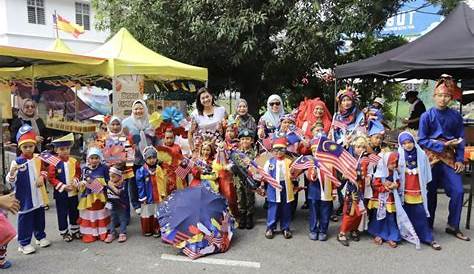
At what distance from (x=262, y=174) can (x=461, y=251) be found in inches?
86.4

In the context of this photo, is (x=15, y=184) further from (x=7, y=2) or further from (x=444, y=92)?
(x=7, y=2)

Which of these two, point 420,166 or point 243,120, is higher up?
point 243,120

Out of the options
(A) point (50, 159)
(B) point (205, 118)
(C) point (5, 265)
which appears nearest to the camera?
(C) point (5, 265)

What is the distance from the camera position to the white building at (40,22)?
21.5 m

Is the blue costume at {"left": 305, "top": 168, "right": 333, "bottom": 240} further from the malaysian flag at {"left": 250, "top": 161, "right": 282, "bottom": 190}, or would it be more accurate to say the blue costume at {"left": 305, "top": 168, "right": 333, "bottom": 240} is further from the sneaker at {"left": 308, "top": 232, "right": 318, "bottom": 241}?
the malaysian flag at {"left": 250, "top": 161, "right": 282, "bottom": 190}

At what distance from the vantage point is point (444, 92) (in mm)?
4668

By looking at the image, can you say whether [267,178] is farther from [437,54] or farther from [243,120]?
[437,54]

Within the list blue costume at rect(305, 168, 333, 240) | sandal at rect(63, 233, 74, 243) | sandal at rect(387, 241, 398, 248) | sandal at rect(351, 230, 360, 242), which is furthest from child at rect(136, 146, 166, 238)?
sandal at rect(387, 241, 398, 248)

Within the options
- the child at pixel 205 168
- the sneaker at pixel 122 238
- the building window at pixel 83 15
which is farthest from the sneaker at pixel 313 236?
the building window at pixel 83 15

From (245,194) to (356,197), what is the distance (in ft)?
4.25

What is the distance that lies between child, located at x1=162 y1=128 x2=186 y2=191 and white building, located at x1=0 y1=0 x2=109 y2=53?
18.3m

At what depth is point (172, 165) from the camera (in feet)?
16.4

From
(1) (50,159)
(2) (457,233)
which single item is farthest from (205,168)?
(2) (457,233)

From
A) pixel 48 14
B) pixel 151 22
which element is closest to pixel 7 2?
pixel 48 14
